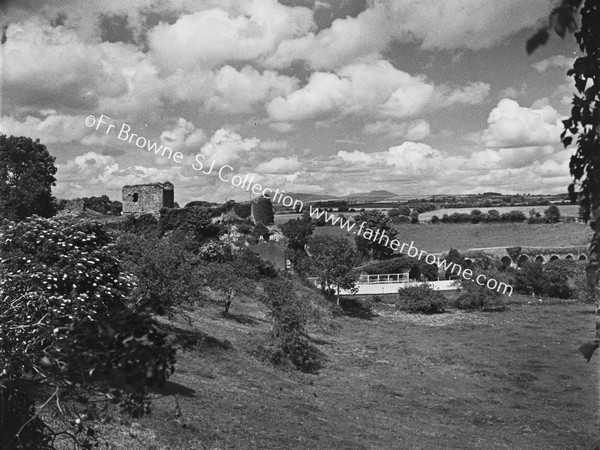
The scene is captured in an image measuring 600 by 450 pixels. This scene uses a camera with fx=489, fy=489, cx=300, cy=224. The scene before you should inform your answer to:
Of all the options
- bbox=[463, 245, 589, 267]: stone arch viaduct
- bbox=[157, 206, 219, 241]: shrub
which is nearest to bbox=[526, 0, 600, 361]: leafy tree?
bbox=[157, 206, 219, 241]: shrub

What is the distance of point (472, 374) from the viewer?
20.2 m

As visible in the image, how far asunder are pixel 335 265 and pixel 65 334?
29825 mm

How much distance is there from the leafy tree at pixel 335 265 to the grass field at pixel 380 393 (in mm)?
5844

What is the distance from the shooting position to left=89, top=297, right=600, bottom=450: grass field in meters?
11.8

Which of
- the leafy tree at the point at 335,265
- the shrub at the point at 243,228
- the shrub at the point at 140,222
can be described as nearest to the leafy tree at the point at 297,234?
the shrub at the point at 243,228

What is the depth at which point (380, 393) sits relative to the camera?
1738 cm

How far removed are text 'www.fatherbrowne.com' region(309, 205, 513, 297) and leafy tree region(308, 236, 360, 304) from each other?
35.1 feet

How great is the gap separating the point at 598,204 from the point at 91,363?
303 centimetres

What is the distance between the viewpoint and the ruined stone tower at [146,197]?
132ft

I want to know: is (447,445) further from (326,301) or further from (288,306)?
(326,301)

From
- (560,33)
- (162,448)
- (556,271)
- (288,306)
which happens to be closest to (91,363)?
(560,33)

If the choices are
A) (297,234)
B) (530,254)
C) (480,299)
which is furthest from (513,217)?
(297,234)

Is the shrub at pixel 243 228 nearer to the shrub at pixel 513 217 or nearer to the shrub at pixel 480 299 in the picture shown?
the shrub at pixel 480 299

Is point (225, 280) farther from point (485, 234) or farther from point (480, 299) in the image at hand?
point (485, 234)
